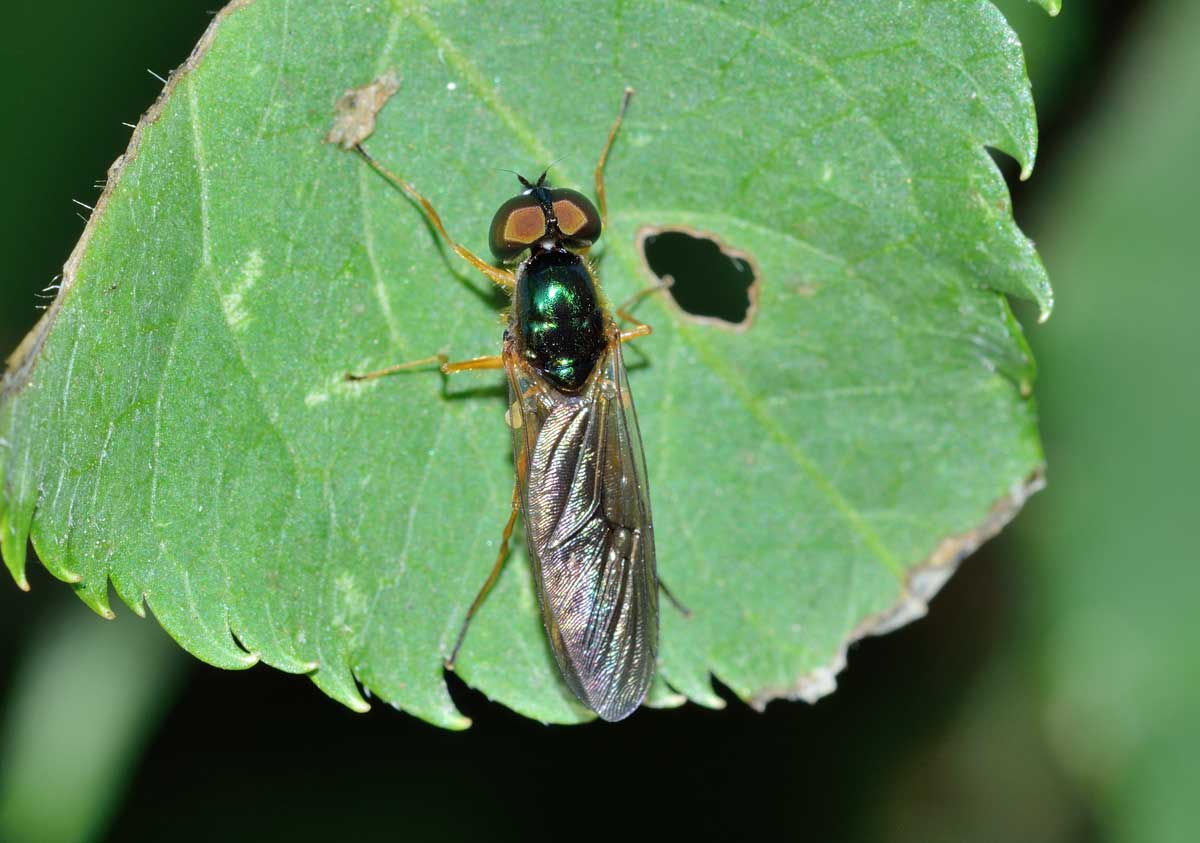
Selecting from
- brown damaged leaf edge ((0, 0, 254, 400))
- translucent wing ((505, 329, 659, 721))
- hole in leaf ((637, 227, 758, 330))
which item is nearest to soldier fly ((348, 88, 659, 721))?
translucent wing ((505, 329, 659, 721))

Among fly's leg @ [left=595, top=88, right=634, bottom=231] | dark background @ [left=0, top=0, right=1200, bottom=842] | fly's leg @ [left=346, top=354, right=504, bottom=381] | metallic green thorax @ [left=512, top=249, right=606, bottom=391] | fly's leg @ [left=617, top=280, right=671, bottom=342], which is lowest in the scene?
dark background @ [left=0, top=0, right=1200, bottom=842]

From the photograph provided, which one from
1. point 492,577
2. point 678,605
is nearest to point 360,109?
point 492,577

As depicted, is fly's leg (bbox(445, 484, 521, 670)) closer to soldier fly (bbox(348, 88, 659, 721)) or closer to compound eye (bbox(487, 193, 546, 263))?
soldier fly (bbox(348, 88, 659, 721))

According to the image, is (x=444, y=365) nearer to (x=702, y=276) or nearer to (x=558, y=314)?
(x=558, y=314)

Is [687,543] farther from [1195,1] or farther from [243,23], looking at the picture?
[1195,1]

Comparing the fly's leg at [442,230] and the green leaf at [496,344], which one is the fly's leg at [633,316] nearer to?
the green leaf at [496,344]

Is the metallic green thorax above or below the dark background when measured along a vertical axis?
above

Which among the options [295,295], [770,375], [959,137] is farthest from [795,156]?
[295,295]

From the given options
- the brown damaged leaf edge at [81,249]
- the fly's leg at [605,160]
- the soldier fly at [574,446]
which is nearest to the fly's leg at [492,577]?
the soldier fly at [574,446]
